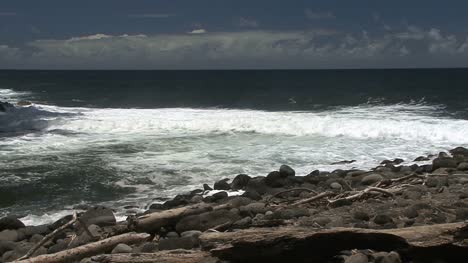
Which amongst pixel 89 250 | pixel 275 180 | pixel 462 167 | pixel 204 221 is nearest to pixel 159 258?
pixel 89 250

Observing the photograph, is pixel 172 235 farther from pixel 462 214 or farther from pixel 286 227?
pixel 462 214

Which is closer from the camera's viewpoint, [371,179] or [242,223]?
[242,223]

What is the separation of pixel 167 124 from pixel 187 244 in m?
20.7

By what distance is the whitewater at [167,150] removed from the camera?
12.4 m

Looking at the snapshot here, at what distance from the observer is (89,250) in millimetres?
5656

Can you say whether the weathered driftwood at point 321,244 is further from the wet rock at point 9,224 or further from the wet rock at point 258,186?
the wet rock at point 258,186

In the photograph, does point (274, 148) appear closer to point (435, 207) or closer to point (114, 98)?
point (435, 207)

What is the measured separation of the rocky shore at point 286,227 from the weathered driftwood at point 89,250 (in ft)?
0.03

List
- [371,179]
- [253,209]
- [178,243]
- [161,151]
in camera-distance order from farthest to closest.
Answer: [161,151] < [371,179] < [253,209] < [178,243]

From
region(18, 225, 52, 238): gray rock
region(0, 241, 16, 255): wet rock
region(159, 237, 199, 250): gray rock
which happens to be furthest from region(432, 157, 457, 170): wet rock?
region(0, 241, 16, 255): wet rock

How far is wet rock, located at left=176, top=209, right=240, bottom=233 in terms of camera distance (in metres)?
6.69

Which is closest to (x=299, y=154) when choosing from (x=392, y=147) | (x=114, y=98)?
(x=392, y=147)

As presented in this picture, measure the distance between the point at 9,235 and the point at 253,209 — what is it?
380 centimetres

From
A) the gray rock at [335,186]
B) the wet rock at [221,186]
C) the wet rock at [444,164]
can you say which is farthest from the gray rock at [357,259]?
the wet rock at [444,164]
